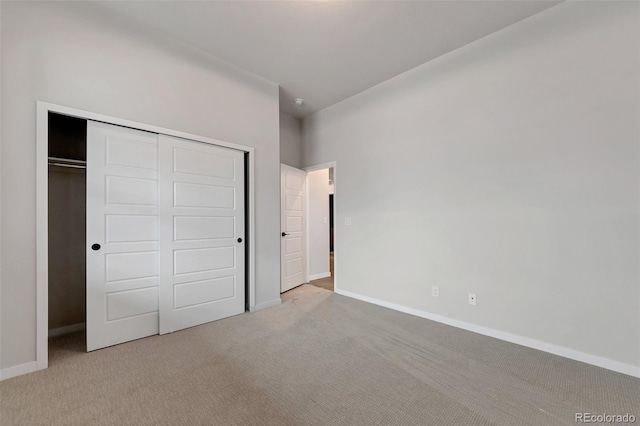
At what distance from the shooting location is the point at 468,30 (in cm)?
263

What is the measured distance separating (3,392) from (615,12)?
5.32m

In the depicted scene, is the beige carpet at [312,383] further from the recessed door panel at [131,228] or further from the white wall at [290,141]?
the white wall at [290,141]

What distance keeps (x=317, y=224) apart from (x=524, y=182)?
328 cm

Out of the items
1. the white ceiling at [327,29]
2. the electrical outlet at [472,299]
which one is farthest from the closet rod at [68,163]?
the electrical outlet at [472,299]

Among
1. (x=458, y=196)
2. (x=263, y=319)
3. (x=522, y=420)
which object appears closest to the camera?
(x=522, y=420)

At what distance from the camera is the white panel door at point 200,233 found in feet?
9.00

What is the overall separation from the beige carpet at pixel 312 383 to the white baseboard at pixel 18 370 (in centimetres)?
5

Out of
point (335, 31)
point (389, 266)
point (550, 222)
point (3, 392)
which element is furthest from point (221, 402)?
point (335, 31)

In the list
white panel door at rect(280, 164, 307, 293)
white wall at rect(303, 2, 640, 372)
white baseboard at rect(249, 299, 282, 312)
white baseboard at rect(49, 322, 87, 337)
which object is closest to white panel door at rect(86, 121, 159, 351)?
white baseboard at rect(49, 322, 87, 337)

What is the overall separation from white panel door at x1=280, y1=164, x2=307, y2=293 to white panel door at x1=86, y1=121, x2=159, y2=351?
75.5 inches

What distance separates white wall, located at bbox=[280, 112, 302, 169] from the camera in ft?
15.1

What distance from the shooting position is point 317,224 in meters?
5.04

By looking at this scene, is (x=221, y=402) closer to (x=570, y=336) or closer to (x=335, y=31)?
(x=570, y=336)

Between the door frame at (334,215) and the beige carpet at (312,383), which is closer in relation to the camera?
the beige carpet at (312,383)
